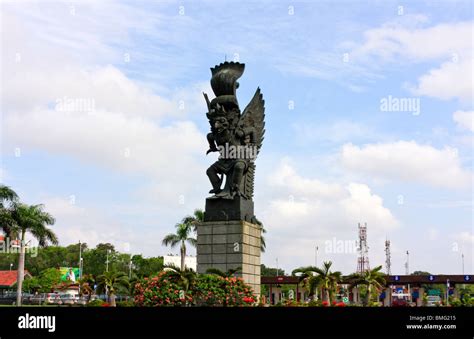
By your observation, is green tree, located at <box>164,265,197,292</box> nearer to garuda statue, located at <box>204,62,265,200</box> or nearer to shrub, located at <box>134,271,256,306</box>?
shrub, located at <box>134,271,256,306</box>

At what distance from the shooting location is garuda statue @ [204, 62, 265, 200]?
25.6 metres

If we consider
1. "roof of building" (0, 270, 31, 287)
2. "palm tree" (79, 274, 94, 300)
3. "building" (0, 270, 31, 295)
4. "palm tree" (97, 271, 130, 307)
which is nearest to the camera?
"palm tree" (97, 271, 130, 307)

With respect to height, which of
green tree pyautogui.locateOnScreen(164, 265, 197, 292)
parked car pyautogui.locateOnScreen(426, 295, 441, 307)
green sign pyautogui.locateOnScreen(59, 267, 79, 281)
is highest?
green sign pyautogui.locateOnScreen(59, 267, 79, 281)

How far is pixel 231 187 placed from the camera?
1003 inches

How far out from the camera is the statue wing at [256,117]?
1040 inches

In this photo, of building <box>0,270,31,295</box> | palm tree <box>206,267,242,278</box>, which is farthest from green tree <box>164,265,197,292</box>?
building <box>0,270,31,295</box>

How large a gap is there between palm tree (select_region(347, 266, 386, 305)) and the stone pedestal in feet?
50.0

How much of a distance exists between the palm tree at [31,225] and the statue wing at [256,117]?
22282 mm

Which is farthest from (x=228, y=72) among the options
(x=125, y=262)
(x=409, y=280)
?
(x=125, y=262)

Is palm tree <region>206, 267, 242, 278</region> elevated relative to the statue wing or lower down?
lower down
